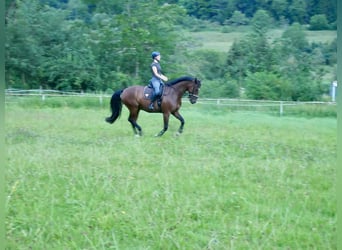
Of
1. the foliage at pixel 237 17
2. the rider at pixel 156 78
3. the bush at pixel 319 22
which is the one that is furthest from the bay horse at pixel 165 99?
the bush at pixel 319 22

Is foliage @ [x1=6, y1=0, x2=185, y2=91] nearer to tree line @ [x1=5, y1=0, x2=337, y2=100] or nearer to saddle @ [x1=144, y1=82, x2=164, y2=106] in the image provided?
tree line @ [x1=5, y1=0, x2=337, y2=100]

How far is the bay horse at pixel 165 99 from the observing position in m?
7.83

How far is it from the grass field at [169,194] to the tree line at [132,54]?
24.4ft

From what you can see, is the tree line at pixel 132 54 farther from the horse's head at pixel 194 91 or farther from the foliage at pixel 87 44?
the horse's head at pixel 194 91

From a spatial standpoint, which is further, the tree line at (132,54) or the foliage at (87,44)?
the foliage at (87,44)

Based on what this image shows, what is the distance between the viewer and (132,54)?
15367 millimetres

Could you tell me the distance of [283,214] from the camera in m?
3.02

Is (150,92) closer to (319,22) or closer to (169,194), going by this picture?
(169,194)

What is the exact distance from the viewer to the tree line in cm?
1395

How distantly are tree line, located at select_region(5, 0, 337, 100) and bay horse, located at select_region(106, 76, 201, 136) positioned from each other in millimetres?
5502

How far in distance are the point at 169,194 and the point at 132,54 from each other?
12345mm

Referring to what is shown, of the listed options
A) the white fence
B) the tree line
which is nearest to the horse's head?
the white fence

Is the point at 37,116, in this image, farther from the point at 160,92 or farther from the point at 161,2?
the point at 161,2

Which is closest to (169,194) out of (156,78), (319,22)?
(319,22)
